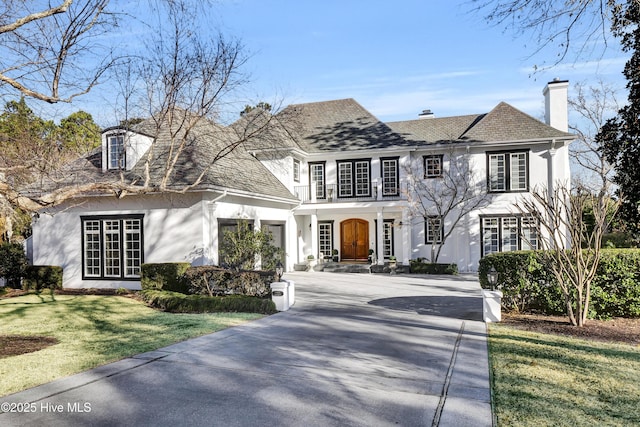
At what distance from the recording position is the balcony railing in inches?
939

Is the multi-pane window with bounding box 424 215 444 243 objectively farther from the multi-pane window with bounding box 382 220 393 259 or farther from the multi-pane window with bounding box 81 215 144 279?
the multi-pane window with bounding box 81 215 144 279

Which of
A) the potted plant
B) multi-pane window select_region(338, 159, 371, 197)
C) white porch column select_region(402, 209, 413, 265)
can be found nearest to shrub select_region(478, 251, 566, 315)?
white porch column select_region(402, 209, 413, 265)

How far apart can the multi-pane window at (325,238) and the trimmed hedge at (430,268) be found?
16.4 feet

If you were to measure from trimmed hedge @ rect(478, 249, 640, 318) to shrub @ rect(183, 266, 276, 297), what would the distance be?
5.70 meters

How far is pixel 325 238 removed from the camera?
26.1m

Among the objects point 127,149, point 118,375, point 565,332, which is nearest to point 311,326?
point 118,375

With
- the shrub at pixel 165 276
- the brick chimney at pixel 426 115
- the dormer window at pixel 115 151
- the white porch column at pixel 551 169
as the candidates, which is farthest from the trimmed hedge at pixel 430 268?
the dormer window at pixel 115 151

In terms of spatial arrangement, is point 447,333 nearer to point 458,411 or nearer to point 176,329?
point 458,411

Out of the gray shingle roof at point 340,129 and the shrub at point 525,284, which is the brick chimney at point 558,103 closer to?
the gray shingle roof at point 340,129

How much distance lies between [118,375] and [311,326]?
14.4ft

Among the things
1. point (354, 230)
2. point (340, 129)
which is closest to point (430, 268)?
point (354, 230)

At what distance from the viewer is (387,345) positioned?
8.30m

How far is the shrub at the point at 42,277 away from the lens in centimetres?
1714

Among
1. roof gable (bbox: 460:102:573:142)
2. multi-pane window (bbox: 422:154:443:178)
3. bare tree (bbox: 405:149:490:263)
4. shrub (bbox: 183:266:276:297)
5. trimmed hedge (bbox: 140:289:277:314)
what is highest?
roof gable (bbox: 460:102:573:142)
